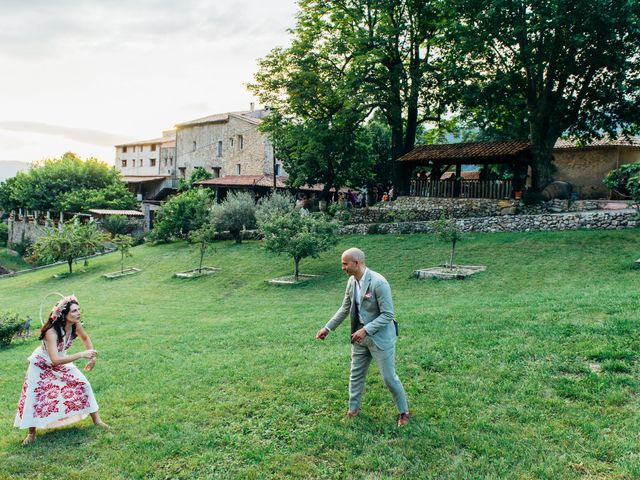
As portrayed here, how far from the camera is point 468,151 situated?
29.5 metres

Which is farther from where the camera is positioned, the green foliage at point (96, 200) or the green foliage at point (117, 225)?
the green foliage at point (96, 200)

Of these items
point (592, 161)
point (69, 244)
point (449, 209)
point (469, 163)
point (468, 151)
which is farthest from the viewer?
point (592, 161)

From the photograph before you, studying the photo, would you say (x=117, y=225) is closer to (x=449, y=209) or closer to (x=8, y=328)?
(x=449, y=209)

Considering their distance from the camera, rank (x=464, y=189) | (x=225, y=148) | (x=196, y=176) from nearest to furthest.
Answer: (x=464, y=189), (x=196, y=176), (x=225, y=148)

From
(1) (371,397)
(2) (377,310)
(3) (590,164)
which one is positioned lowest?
(1) (371,397)

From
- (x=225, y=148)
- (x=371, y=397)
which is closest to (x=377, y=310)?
(x=371, y=397)

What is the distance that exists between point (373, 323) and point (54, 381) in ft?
12.3

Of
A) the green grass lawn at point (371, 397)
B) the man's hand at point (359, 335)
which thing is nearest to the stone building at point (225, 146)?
the green grass lawn at point (371, 397)

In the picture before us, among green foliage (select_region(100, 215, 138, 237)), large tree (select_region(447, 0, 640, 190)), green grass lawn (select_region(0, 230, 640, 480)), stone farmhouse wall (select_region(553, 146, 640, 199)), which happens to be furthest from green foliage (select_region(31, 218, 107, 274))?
stone farmhouse wall (select_region(553, 146, 640, 199))

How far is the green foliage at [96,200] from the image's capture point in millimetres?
48719

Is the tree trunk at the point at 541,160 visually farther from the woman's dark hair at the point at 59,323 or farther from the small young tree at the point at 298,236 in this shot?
the woman's dark hair at the point at 59,323

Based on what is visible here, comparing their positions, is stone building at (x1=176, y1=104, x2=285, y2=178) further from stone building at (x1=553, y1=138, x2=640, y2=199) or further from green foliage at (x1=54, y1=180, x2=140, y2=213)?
stone building at (x1=553, y1=138, x2=640, y2=199)

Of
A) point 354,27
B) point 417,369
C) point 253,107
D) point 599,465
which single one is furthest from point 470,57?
point 253,107

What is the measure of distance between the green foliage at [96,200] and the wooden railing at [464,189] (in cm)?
3068
